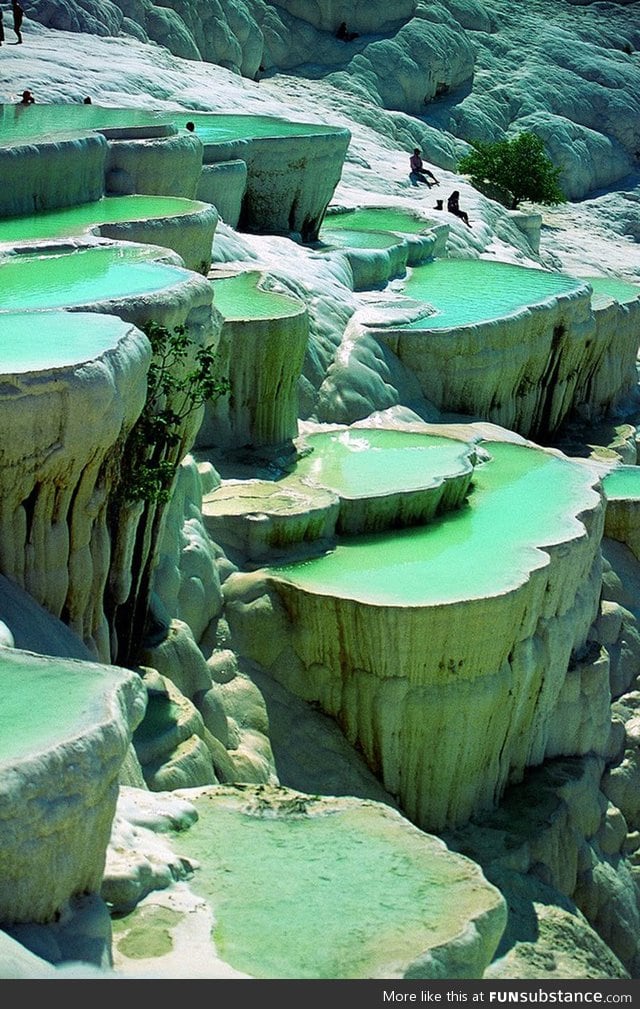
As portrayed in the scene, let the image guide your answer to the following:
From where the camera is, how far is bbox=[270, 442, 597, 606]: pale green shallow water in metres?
11.1

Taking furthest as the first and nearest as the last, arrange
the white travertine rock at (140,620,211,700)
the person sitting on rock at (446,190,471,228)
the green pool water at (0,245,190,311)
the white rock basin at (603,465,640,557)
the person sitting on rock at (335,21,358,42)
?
1. the person sitting on rock at (335,21,358,42)
2. the person sitting on rock at (446,190,471,228)
3. the white rock basin at (603,465,640,557)
4. the white travertine rock at (140,620,211,700)
5. the green pool water at (0,245,190,311)

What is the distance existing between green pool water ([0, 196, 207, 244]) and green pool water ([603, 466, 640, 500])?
14.9 ft

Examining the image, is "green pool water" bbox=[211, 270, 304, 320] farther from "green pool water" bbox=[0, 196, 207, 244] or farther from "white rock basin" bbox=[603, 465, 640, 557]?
"white rock basin" bbox=[603, 465, 640, 557]

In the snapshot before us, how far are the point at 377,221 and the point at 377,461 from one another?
7.49 metres

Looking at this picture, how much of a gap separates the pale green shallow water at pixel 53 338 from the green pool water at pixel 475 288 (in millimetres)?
7261

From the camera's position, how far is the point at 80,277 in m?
10.3

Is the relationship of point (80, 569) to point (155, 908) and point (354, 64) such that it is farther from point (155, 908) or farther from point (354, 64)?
point (354, 64)

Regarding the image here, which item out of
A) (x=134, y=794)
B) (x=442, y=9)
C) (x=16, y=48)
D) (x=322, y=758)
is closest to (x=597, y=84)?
(x=442, y=9)

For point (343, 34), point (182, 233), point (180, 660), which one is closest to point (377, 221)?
point (182, 233)

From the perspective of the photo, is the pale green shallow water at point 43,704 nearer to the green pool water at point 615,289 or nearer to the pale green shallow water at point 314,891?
the pale green shallow water at point 314,891

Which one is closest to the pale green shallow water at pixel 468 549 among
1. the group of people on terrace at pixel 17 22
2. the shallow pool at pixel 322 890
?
the shallow pool at pixel 322 890

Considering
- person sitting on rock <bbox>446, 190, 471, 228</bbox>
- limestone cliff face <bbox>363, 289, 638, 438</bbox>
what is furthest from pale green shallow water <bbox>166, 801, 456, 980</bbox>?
person sitting on rock <bbox>446, 190, 471, 228</bbox>

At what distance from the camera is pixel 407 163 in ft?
78.7
